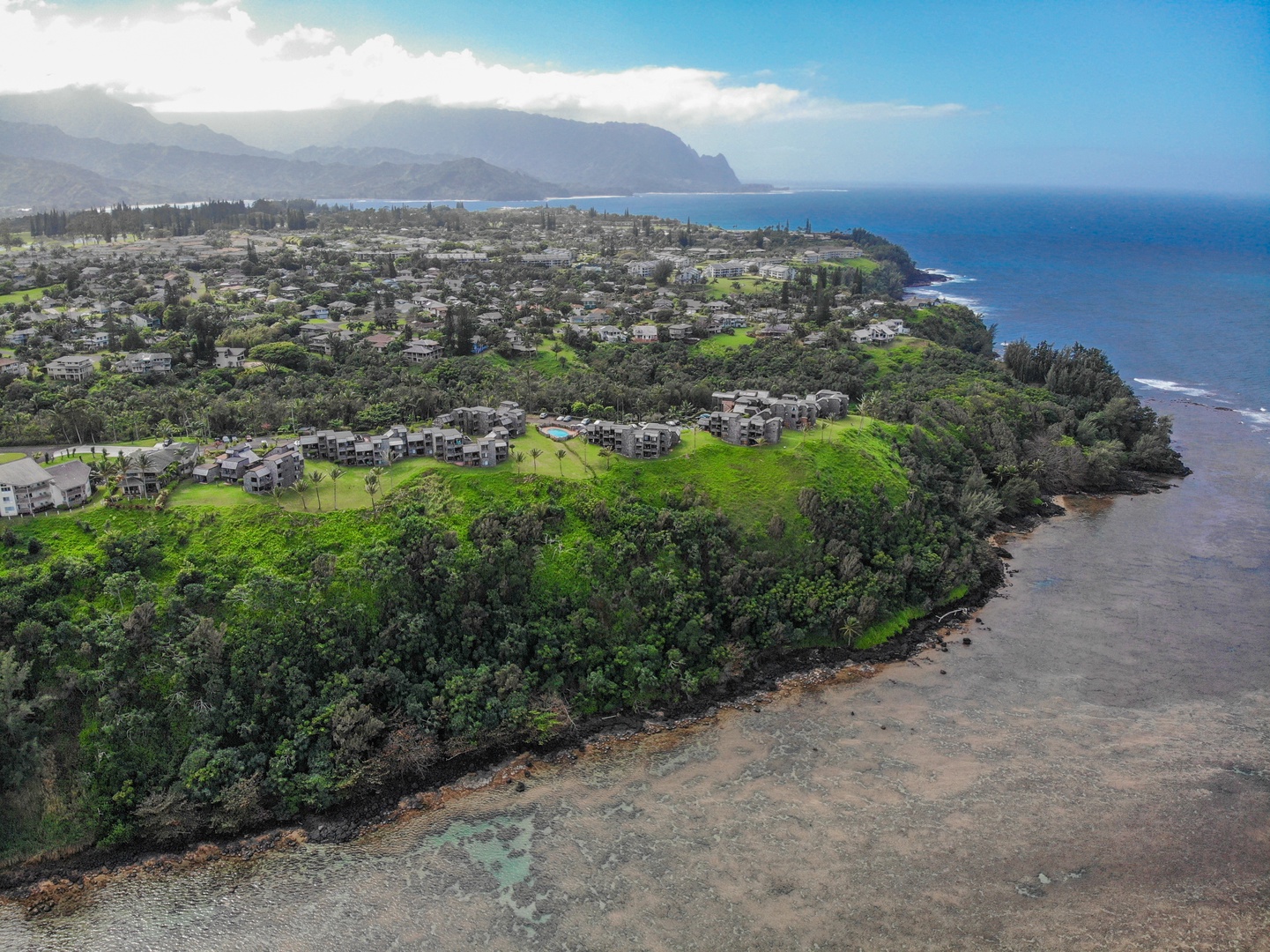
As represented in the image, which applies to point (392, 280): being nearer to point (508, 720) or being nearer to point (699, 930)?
point (508, 720)

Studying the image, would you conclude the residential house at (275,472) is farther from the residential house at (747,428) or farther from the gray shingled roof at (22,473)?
the residential house at (747,428)

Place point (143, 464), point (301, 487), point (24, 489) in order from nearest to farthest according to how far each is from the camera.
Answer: point (24, 489), point (143, 464), point (301, 487)

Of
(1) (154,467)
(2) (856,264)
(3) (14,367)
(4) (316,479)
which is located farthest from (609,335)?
(2) (856,264)

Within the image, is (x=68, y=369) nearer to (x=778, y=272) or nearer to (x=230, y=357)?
(x=230, y=357)

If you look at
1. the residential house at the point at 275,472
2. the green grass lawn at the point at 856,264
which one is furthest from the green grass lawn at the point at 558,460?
the green grass lawn at the point at 856,264

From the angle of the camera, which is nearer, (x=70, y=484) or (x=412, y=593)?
(x=412, y=593)

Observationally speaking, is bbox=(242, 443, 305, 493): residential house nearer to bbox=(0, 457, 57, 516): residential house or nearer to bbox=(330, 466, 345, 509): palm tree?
bbox=(330, 466, 345, 509): palm tree
